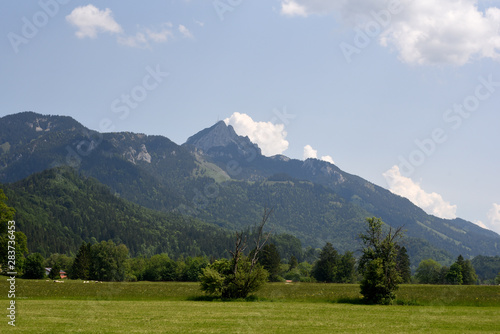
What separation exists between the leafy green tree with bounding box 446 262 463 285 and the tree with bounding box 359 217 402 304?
3631 inches

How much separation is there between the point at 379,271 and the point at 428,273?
117869mm

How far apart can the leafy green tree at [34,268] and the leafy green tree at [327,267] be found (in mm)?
85142

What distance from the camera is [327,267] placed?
124 metres

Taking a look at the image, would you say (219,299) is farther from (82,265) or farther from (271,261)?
(82,265)

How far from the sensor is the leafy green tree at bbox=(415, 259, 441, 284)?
142375 millimetres

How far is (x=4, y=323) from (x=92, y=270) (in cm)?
10502

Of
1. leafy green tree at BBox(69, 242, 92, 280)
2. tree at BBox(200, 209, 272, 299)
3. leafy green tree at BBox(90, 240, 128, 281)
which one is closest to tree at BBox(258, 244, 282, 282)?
leafy green tree at BBox(90, 240, 128, 281)

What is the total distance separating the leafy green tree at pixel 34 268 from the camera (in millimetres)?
117750

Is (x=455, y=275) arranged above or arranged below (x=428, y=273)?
above

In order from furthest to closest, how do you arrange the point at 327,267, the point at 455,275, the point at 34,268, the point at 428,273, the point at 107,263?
the point at 428,273 → the point at 455,275 → the point at 327,267 → the point at 107,263 → the point at 34,268

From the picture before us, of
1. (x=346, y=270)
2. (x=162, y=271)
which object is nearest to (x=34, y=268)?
(x=162, y=271)

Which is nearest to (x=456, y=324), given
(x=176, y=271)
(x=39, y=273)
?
(x=176, y=271)

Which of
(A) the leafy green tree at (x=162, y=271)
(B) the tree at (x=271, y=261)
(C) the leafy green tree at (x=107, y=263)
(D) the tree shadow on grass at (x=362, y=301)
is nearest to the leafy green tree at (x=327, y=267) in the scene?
(B) the tree at (x=271, y=261)

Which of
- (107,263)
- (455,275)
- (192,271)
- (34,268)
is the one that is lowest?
(34,268)
